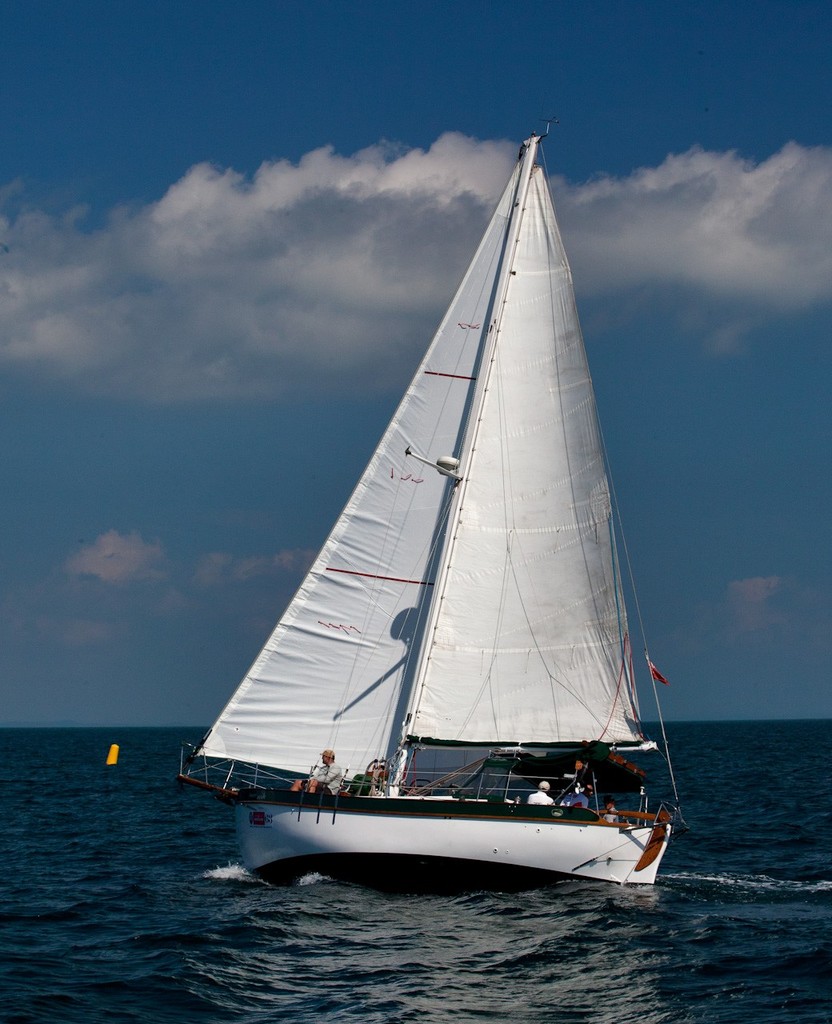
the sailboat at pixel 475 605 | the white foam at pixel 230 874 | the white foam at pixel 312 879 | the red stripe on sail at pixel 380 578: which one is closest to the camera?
the white foam at pixel 312 879

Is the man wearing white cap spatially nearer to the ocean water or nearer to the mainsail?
the mainsail

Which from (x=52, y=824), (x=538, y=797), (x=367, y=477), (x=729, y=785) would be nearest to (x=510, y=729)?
(x=538, y=797)

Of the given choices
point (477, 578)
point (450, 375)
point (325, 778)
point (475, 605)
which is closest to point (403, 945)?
point (325, 778)

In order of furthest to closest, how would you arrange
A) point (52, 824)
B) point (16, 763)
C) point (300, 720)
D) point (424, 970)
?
point (16, 763)
point (52, 824)
point (300, 720)
point (424, 970)

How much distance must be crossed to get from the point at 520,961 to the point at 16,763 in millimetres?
63695

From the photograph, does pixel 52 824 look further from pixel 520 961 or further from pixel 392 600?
pixel 520 961

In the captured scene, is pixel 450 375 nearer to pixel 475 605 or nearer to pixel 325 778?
pixel 475 605

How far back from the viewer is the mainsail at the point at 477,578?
23.4 m

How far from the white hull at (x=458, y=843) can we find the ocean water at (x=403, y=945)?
1.26 ft

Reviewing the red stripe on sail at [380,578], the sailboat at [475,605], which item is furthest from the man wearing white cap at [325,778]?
the red stripe on sail at [380,578]

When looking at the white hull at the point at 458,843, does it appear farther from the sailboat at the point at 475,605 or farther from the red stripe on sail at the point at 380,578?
the red stripe on sail at the point at 380,578

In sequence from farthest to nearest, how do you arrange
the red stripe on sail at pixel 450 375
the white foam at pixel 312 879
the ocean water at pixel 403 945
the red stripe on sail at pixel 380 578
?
the red stripe on sail at pixel 450 375 < the red stripe on sail at pixel 380 578 < the white foam at pixel 312 879 < the ocean water at pixel 403 945

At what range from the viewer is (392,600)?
951 inches

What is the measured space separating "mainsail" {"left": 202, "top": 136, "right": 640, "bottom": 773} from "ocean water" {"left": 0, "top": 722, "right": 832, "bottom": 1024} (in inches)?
132
